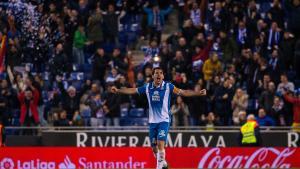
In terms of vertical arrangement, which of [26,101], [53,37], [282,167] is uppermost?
[53,37]

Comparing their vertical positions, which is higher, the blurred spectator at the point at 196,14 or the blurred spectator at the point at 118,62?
the blurred spectator at the point at 196,14

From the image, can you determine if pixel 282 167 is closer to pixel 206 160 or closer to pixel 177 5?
pixel 206 160

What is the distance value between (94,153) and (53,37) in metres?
7.12

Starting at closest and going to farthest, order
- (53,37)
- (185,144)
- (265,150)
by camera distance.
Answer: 1. (265,150)
2. (185,144)
3. (53,37)

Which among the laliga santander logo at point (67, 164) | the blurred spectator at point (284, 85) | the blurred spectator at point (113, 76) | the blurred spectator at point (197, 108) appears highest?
the blurred spectator at point (113, 76)

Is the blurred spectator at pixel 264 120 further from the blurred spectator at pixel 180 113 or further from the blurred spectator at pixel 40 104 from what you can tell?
the blurred spectator at pixel 40 104

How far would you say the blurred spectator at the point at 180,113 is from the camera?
28453 millimetres

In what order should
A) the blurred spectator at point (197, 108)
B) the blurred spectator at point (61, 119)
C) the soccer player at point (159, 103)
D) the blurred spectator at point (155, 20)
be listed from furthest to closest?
the blurred spectator at point (155, 20), the blurred spectator at point (197, 108), the blurred spectator at point (61, 119), the soccer player at point (159, 103)

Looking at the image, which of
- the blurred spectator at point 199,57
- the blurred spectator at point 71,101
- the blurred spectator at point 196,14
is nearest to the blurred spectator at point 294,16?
the blurred spectator at point 199,57

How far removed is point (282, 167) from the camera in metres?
25.9

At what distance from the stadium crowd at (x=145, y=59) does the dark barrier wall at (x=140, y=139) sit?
0.55m

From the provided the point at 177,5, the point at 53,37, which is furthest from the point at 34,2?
the point at 177,5

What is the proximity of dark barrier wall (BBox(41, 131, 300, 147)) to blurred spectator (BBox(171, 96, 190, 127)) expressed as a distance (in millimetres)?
912

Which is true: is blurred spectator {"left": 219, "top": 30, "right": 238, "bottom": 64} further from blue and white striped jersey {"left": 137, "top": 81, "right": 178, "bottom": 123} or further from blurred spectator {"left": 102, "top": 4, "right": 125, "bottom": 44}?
blue and white striped jersey {"left": 137, "top": 81, "right": 178, "bottom": 123}
